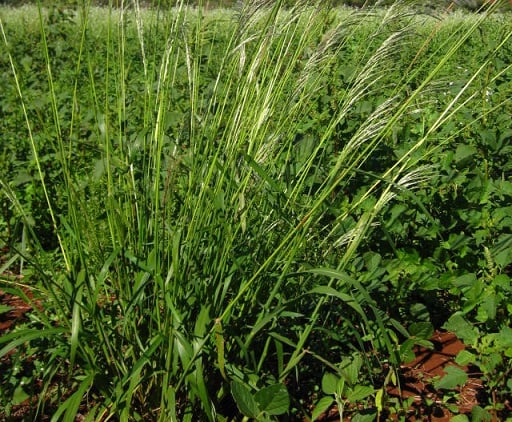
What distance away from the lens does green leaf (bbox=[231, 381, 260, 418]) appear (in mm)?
1457

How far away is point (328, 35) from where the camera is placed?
182 cm

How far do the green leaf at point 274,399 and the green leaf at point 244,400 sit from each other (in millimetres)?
17

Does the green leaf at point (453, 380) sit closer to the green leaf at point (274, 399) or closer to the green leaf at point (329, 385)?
the green leaf at point (329, 385)

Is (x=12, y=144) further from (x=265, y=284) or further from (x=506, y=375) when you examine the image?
(x=506, y=375)

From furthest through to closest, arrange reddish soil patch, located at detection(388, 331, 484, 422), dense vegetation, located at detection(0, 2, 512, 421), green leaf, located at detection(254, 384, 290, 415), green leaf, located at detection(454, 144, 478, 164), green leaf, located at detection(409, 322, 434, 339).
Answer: green leaf, located at detection(454, 144, 478, 164), reddish soil patch, located at detection(388, 331, 484, 422), green leaf, located at detection(409, 322, 434, 339), dense vegetation, located at detection(0, 2, 512, 421), green leaf, located at detection(254, 384, 290, 415)

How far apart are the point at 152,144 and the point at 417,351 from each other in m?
1.17

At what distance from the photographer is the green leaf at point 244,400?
1.46 metres

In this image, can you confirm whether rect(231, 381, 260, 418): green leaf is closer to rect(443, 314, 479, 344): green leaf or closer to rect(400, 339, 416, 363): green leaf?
rect(400, 339, 416, 363): green leaf

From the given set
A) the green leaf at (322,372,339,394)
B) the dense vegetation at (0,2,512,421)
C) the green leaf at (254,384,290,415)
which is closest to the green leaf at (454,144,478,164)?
the dense vegetation at (0,2,512,421)

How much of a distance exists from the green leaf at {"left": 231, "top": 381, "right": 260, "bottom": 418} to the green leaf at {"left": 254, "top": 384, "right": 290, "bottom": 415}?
0.02 meters

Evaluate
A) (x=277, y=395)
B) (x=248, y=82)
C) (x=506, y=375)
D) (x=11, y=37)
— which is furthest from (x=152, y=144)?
(x=11, y=37)

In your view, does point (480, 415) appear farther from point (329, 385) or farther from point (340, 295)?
point (340, 295)

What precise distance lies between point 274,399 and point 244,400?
0.07 metres

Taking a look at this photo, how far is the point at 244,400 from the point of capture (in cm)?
147
